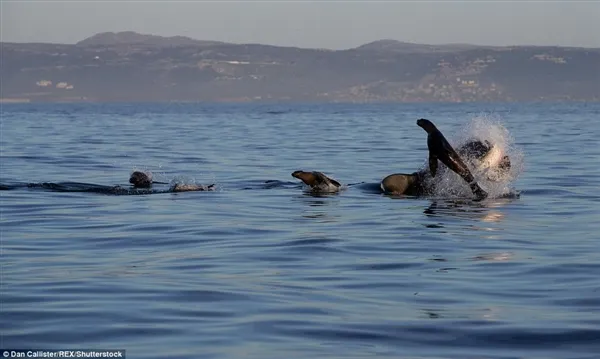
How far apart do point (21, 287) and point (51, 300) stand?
0.77 metres

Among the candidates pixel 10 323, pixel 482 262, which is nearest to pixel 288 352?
pixel 10 323

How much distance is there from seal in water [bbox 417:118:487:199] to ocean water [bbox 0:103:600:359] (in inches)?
19.0

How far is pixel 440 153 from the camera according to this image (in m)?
19.3

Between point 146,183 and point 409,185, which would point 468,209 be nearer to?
point 409,185

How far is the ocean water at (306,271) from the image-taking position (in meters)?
9.33

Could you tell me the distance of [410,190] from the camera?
20781 mm

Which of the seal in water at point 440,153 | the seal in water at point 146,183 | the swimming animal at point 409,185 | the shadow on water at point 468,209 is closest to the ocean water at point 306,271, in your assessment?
the shadow on water at point 468,209

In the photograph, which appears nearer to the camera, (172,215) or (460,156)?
(172,215)

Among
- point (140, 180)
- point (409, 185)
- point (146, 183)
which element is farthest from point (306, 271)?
point (146, 183)

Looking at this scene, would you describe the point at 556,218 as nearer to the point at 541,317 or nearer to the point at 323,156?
the point at 541,317

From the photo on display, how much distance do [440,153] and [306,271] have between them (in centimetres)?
718

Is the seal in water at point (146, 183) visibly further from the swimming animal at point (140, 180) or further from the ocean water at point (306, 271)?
the ocean water at point (306, 271)

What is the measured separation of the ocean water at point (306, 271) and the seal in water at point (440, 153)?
1.59 feet

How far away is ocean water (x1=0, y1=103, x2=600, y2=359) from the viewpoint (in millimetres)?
9328
